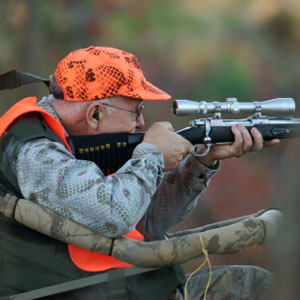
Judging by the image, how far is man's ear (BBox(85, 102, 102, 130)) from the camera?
114 inches

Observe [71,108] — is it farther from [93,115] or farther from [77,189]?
[77,189]

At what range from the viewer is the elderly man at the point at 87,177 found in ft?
8.38

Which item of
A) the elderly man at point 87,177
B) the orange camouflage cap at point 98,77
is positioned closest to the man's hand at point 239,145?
the elderly man at point 87,177

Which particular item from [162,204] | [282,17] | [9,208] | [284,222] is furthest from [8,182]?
[282,17]

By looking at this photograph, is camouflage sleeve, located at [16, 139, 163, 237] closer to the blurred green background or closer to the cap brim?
the cap brim

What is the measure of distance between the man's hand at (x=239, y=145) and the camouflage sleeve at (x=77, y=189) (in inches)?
28.8

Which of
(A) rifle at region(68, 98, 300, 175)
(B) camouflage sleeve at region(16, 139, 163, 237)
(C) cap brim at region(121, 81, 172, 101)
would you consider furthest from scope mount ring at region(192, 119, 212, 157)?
(B) camouflage sleeve at region(16, 139, 163, 237)

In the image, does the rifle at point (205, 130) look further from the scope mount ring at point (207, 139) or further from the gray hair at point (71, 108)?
the gray hair at point (71, 108)

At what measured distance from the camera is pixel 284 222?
5.31ft

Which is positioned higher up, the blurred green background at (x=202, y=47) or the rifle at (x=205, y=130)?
the rifle at (x=205, y=130)

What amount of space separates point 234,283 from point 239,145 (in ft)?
2.04

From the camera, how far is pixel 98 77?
2877 millimetres

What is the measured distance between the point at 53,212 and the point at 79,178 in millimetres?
151

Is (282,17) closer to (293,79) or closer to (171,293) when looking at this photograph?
(293,79)
